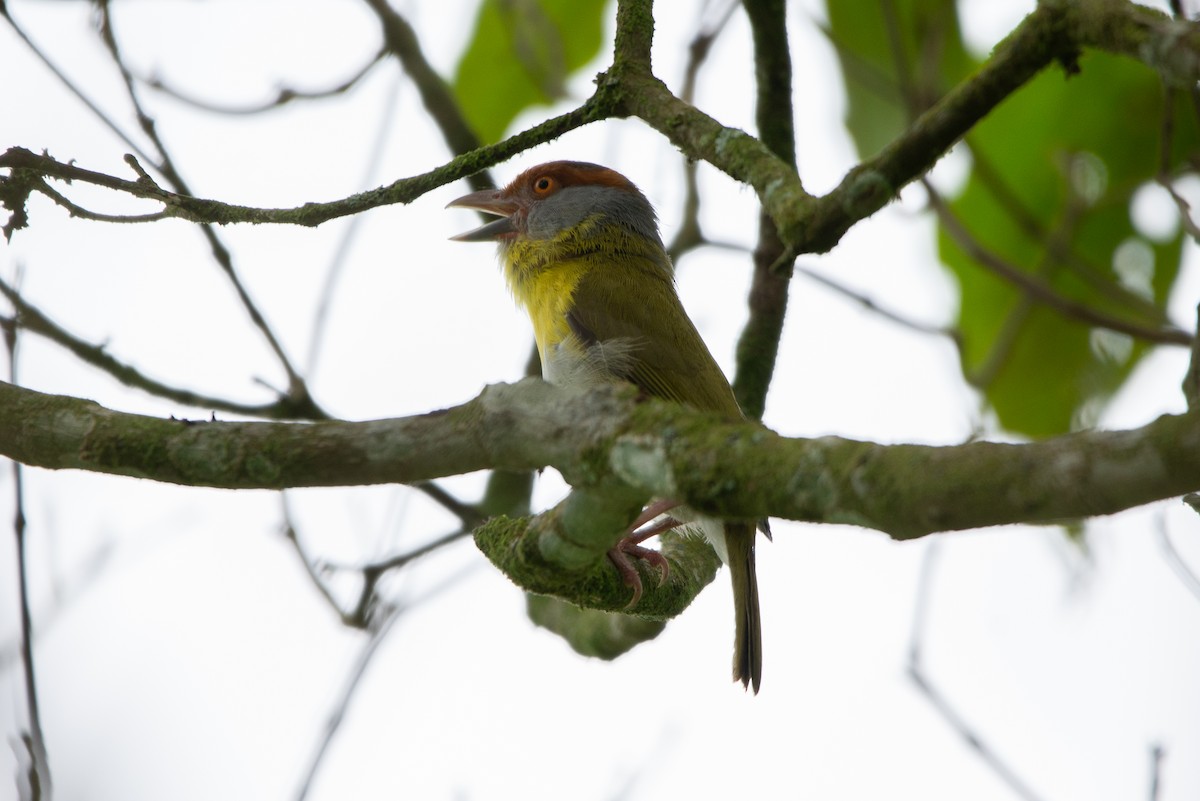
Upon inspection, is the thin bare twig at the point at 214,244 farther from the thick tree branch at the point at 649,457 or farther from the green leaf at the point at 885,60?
the green leaf at the point at 885,60

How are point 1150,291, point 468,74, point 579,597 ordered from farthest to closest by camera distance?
point 468,74
point 1150,291
point 579,597

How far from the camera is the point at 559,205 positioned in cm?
529

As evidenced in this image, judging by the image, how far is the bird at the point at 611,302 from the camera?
12.6ft

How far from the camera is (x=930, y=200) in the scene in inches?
199

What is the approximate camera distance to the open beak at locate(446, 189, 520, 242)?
17.1 ft

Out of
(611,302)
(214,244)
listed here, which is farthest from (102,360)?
(611,302)

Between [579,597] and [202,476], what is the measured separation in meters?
Answer: 1.11

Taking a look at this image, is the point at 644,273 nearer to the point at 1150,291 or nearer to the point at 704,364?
the point at 704,364

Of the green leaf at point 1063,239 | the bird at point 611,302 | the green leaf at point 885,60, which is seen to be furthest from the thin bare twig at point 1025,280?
the bird at point 611,302

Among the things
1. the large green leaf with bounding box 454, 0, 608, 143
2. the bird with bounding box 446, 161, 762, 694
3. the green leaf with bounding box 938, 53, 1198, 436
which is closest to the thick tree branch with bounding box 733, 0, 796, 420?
the bird with bounding box 446, 161, 762, 694

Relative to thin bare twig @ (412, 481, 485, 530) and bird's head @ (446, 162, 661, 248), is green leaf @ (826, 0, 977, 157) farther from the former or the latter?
thin bare twig @ (412, 481, 485, 530)

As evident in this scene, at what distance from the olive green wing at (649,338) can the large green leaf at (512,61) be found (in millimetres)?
1344

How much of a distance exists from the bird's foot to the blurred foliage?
6.05ft

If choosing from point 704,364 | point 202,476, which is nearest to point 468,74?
point 704,364
